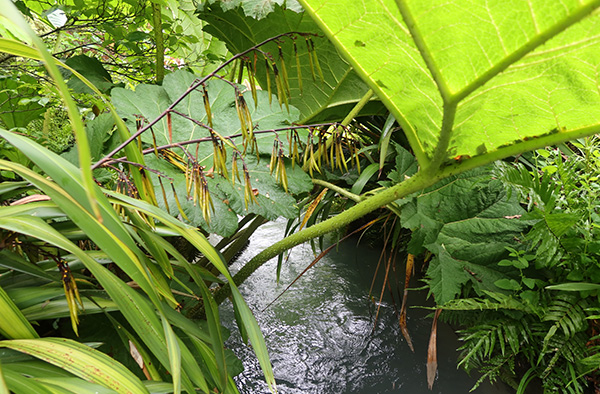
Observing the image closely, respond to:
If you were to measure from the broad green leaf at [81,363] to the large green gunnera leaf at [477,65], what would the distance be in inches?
23.9

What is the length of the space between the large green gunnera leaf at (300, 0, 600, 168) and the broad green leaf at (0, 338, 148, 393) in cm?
61

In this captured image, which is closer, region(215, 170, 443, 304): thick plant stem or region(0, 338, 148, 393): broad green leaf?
region(0, 338, 148, 393): broad green leaf

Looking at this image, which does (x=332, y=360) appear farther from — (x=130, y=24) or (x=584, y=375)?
(x=130, y=24)

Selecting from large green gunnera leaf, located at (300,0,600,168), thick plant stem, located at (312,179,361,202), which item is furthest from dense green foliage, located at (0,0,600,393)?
thick plant stem, located at (312,179,361,202)

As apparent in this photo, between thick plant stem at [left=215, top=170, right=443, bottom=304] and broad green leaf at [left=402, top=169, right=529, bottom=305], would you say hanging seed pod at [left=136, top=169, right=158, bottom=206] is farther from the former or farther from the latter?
broad green leaf at [left=402, top=169, right=529, bottom=305]

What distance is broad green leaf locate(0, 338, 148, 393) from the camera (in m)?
0.52

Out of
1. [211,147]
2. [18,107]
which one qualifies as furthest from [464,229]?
[18,107]

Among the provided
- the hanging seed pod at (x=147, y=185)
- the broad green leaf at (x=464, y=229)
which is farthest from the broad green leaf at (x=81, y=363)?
the broad green leaf at (x=464, y=229)

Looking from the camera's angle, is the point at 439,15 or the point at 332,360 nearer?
the point at 439,15

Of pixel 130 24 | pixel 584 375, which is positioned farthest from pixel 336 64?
pixel 584 375

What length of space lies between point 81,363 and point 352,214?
1.76 feet

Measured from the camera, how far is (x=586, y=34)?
16.2 inches

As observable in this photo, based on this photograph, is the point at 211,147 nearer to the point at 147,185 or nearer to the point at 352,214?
the point at 147,185

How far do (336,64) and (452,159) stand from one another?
3.02 feet
